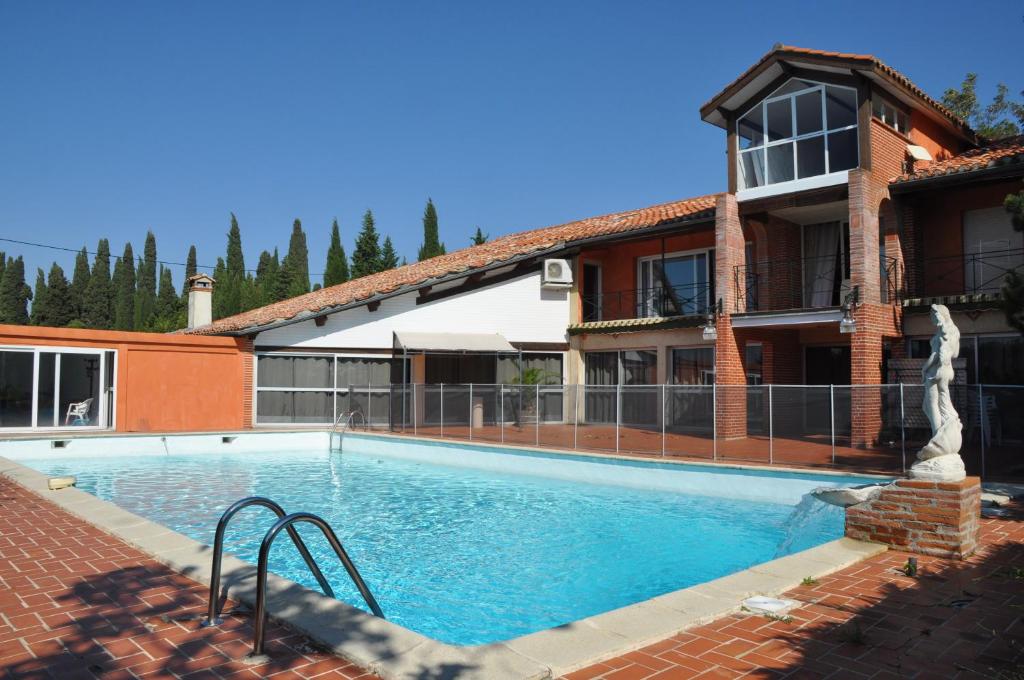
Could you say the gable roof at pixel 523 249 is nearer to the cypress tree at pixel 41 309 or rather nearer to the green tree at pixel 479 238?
the green tree at pixel 479 238

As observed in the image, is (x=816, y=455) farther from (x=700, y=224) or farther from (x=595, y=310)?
(x=595, y=310)

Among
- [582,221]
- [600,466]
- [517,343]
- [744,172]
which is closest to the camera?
[600,466]

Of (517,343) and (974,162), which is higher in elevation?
(974,162)

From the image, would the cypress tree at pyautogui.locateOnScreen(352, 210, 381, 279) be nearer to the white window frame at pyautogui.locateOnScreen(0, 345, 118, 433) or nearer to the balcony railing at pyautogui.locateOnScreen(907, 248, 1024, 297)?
the white window frame at pyautogui.locateOnScreen(0, 345, 118, 433)

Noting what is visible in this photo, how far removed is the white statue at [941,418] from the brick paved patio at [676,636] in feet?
3.13

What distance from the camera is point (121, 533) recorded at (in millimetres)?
6953

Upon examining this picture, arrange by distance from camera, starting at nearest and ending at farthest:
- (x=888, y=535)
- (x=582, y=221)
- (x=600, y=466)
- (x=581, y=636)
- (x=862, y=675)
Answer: (x=862, y=675) → (x=581, y=636) → (x=888, y=535) → (x=600, y=466) → (x=582, y=221)

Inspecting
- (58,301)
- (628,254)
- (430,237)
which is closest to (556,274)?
(628,254)

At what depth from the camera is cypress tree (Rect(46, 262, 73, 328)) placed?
54.8 meters

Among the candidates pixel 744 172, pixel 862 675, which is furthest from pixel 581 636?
pixel 744 172

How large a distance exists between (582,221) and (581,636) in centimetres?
2327

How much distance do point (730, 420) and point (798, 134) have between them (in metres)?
7.13

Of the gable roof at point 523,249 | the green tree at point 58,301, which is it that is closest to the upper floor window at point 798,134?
the gable roof at point 523,249

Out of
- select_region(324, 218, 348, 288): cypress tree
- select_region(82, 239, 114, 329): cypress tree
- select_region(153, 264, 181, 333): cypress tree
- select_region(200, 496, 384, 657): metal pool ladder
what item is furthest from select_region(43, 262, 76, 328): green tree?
select_region(200, 496, 384, 657): metal pool ladder
